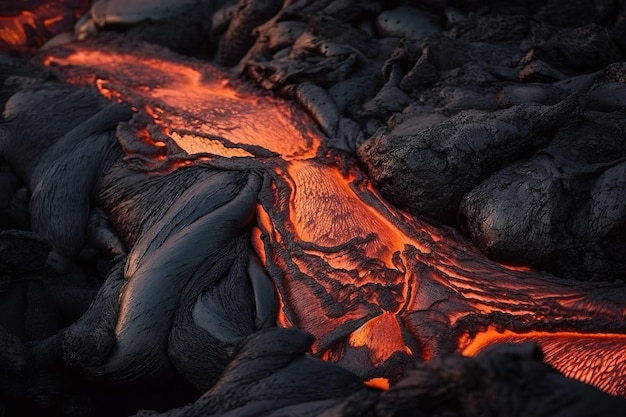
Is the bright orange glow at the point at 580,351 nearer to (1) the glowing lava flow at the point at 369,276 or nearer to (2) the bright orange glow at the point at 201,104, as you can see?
(1) the glowing lava flow at the point at 369,276

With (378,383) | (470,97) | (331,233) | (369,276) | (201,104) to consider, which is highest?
(470,97)

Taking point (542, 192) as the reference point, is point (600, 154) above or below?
above

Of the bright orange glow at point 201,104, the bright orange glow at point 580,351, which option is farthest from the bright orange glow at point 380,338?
the bright orange glow at point 201,104

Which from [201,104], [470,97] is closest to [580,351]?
[470,97]

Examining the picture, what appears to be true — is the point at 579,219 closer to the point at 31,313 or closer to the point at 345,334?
the point at 345,334

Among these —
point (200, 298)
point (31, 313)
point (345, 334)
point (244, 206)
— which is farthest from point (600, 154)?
point (31, 313)

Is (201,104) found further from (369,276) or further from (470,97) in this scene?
(369,276)

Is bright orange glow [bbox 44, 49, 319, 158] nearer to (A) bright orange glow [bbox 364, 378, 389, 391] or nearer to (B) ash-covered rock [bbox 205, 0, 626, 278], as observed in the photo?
(B) ash-covered rock [bbox 205, 0, 626, 278]

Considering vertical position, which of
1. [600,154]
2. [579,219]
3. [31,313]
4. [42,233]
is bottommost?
[31,313]
